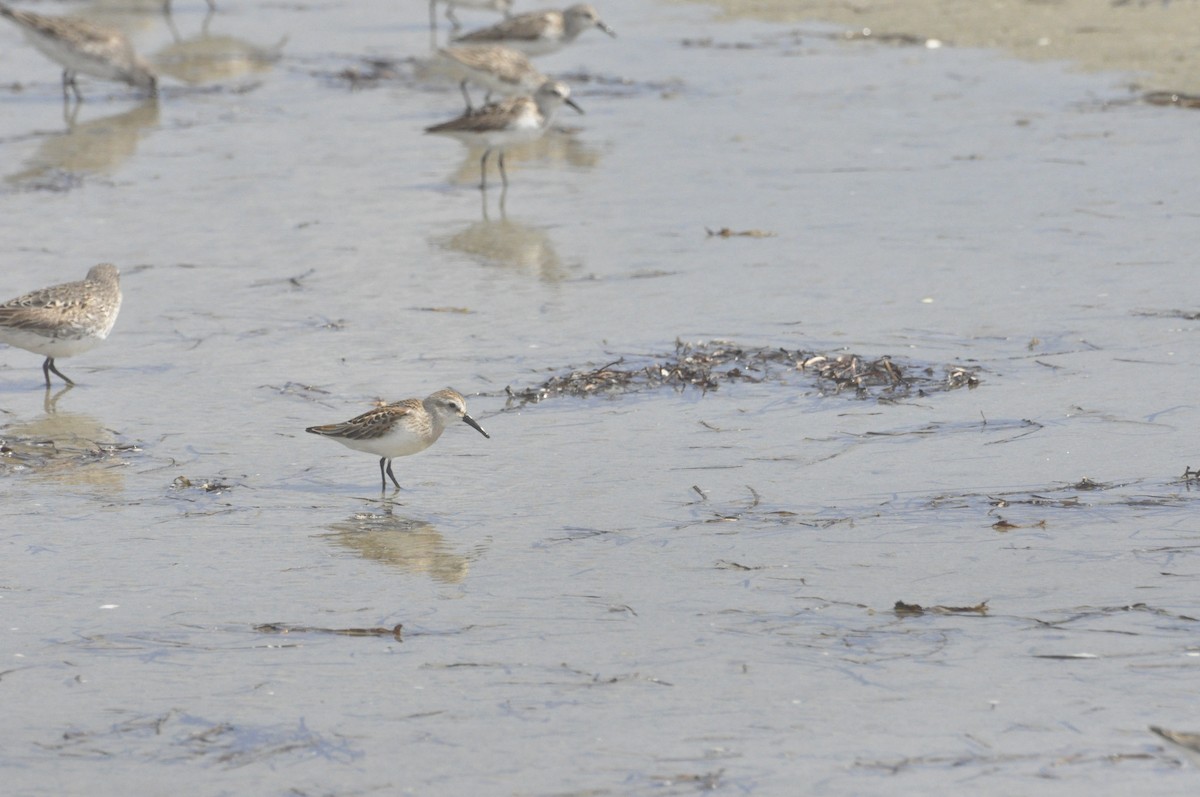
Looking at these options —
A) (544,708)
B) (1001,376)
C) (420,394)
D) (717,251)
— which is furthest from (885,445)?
(717,251)

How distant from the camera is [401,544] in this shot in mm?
7527

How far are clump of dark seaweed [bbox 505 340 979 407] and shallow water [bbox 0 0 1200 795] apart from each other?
14 cm

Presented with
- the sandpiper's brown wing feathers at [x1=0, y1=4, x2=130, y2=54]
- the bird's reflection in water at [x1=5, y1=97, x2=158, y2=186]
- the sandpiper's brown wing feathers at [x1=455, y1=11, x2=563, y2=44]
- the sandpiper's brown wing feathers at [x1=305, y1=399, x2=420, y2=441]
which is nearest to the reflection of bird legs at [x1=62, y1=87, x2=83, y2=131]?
the bird's reflection in water at [x1=5, y1=97, x2=158, y2=186]

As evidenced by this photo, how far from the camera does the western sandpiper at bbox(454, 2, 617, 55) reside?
21547 millimetres

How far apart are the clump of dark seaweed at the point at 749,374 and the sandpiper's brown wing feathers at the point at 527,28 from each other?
12.3 m

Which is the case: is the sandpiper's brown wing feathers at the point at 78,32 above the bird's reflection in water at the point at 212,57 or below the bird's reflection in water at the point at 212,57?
above

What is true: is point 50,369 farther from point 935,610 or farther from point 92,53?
point 92,53

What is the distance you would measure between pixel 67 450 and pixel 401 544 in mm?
2297

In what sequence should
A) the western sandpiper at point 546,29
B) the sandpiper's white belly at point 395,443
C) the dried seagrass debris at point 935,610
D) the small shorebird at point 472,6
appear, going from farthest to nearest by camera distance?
the small shorebird at point 472,6 < the western sandpiper at point 546,29 < the sandpiper's white belly at point 395,443 < the dried seagrass debris at point 935,610

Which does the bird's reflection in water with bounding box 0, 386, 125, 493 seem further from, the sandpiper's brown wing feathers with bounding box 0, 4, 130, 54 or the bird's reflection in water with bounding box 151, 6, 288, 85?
the bird's reflection in water with bounding box 151, 6, 288, 85

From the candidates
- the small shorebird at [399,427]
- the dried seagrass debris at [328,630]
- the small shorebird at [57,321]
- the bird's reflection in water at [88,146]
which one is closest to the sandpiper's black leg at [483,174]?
the bird's reflection in water at [88,146]

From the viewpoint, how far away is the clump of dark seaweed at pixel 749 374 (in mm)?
9414

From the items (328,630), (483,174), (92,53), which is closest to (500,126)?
(483,174)

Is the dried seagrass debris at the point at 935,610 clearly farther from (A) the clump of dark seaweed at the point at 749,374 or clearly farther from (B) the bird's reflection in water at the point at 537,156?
(B) the bird's reflection in water at the point at 537,156
